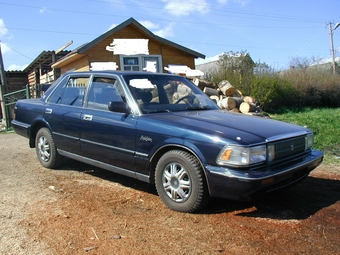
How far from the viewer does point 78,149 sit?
504 centimetres

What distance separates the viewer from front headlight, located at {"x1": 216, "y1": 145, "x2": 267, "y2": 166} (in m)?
3.36

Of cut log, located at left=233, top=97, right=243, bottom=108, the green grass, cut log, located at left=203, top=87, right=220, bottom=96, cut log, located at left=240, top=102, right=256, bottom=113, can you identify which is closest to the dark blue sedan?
the green grass

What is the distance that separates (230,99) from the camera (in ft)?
37.2

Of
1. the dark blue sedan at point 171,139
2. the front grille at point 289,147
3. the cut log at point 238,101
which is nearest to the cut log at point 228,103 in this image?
the cut log at point 238,101

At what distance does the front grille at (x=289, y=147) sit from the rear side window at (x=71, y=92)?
296cm

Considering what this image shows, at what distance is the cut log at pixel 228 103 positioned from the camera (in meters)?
11.2

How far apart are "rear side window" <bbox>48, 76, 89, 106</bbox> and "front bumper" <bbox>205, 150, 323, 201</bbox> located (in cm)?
260

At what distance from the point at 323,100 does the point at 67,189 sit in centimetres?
1609

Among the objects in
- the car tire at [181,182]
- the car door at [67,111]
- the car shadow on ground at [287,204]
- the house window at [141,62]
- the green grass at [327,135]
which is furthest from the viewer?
the house window at [141,62]

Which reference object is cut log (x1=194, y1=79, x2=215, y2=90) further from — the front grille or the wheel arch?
the front grille

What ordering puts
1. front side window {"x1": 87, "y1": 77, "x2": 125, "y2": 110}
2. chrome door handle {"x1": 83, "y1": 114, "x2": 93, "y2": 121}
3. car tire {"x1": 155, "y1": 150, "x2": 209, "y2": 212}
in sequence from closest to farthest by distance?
1. car tire {"x1": 155, "y1": 150, "x2": 209, "y2": 212}
2. front side window {"x1": 87, "y1": 77, "x2": 125, "y2": 110}
3. chrome door handle {"x1": 83, "y1": 114, "x2": 93, "y2": 121}

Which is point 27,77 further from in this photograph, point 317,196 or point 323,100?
point 317,196

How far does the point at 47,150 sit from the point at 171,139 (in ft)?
9.69

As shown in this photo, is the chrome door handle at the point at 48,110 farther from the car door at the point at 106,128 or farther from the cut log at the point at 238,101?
the cut log at the point at 238,101
